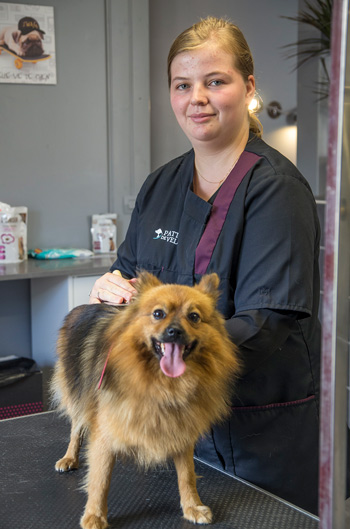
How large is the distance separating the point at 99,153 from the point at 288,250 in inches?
112

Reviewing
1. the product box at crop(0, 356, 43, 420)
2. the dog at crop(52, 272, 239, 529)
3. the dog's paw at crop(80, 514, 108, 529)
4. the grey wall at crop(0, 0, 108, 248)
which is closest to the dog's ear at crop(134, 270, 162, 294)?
the dog at crop(52, 272, 239, 529)

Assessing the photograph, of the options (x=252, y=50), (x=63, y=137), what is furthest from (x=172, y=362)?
(x=252, y=50)

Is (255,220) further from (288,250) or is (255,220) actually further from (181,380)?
(181,380)

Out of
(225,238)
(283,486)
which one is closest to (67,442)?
(283,486)

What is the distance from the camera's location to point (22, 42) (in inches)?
148

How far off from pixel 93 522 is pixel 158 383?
299mm

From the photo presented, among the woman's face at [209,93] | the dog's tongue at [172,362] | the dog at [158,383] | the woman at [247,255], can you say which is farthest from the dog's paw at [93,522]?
the woman's face at [209,93]

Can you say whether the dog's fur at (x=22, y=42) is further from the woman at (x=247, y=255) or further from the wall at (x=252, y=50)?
the woman at (x=247, y=255)

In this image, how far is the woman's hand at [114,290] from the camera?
1399 millimetres

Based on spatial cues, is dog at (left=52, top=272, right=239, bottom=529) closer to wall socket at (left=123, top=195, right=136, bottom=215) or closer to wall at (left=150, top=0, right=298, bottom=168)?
wall socket at (left=123, top=195, right=136, bottom=215)

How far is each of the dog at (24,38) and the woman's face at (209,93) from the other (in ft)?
8.13

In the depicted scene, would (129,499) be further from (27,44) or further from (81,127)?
(27,44)

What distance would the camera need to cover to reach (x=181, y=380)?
1.15 metres

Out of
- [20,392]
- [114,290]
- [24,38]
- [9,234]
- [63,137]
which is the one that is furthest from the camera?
[63,137]
